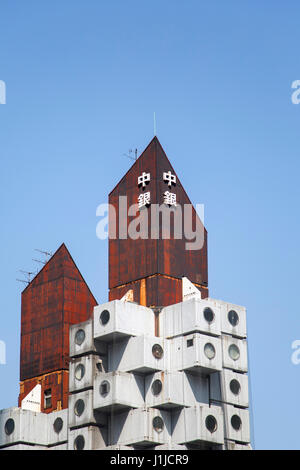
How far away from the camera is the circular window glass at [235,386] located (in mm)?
114500

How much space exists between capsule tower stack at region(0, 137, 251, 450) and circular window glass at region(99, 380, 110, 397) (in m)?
0.10

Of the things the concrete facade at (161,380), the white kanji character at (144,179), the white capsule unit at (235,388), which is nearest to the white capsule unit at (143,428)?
the concrete facade at (161,380)

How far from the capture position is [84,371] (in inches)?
4547

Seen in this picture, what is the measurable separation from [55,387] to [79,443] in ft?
41.6

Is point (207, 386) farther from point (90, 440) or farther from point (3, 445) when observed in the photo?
point (3, 445)

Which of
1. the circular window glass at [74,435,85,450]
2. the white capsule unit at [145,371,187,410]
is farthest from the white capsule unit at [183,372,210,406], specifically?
the circular window glass at [74,435,85,450]

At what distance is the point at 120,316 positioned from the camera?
11269 cm

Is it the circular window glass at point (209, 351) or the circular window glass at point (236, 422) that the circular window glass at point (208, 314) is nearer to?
the circular window glass at point (209, 351)

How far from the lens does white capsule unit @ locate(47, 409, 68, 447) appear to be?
120062 mm

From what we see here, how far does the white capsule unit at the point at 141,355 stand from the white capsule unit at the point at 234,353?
653 cm

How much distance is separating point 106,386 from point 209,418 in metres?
11.0

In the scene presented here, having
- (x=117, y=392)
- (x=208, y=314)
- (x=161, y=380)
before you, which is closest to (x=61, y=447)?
(x=117, y=392)
